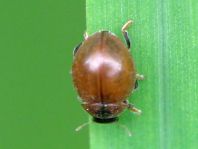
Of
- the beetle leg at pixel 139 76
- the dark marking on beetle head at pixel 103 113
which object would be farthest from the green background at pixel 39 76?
the beetle leg at pixel 139 76

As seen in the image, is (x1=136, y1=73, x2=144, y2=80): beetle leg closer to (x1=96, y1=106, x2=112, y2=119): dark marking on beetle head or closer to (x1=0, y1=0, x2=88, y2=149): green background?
(x1=96, y1=106, x2=112, y2=119): dark marking on beetle head

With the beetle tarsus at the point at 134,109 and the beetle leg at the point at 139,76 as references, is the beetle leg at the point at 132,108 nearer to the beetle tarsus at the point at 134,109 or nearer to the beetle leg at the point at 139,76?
the beetle tarsus at the point at 134,109

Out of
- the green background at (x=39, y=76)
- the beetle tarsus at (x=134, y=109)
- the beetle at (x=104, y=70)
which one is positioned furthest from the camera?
the green background at (x=39, y=76)

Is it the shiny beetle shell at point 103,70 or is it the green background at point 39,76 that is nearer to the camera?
the shiny beetle shell at point 103,70

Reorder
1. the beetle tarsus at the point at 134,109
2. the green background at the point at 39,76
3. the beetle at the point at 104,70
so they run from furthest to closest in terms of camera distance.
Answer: the green background at the point at 39,76 < the beetle tarsus at the point at 134,109 < the beetle at the point at 104,70

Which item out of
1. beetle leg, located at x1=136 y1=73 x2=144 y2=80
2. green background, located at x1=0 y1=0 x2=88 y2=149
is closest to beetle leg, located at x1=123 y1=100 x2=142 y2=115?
beetle leg, located at x1=136 y1=73 x2=144 y2=80

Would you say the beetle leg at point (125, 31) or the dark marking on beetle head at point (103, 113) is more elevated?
the beetle leg at point (125, 31)
